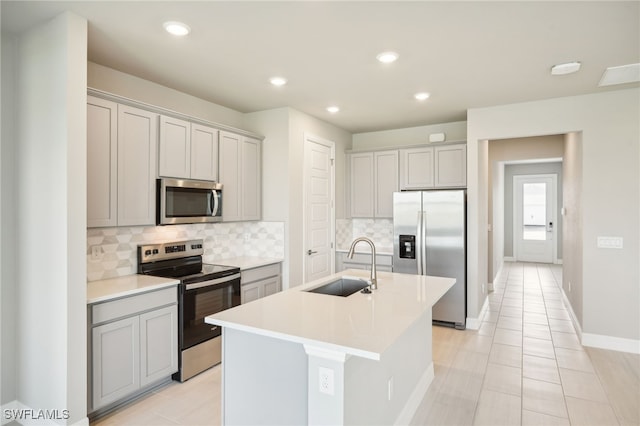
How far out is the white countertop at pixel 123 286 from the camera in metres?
2.47

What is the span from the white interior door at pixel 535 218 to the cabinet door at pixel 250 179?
7.86 meters

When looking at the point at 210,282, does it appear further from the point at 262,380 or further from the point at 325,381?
the point at 325,381

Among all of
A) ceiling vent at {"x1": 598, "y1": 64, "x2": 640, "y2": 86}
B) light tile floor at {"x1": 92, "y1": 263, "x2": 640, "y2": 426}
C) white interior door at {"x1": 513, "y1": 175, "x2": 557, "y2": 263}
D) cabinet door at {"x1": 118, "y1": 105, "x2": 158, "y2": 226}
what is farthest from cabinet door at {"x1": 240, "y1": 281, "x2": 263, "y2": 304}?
white interior door at {"x1": 513, "y1": 175, "x2": 557, "y2": 263}

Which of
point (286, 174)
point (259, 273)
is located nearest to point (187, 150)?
point (286, 174)

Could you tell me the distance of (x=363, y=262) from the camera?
200 inches

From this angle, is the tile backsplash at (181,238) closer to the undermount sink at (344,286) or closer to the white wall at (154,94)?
the white wall at (154,94)

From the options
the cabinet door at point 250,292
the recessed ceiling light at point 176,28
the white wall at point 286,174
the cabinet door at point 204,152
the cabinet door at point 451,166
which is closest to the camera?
the recessed ceiling light at point 176,28

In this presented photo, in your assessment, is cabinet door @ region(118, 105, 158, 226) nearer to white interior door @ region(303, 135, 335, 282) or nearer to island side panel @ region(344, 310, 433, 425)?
white interior door @ region(303, 135, 335, 282)

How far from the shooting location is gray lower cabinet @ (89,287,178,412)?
2.44 metres

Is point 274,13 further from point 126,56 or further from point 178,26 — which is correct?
point 126,56

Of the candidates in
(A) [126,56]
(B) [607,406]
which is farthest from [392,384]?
(A) [126,56]

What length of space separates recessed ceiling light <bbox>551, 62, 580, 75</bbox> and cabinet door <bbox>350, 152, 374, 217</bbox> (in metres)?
2.58

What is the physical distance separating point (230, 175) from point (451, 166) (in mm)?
2821

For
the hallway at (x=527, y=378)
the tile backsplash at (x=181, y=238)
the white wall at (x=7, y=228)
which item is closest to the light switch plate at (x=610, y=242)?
the hallway at (x=527, y=378)
